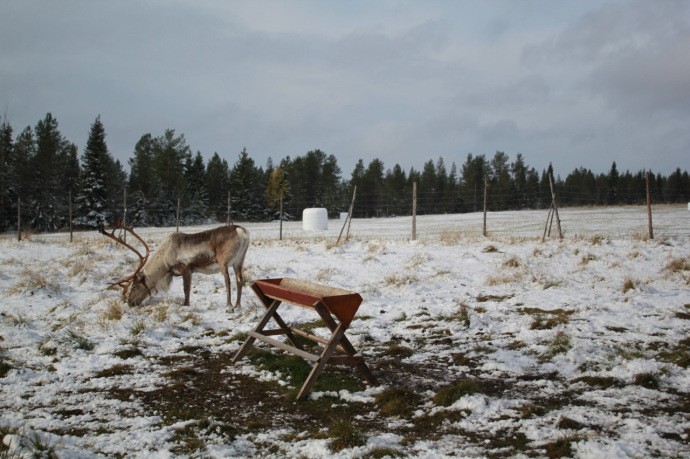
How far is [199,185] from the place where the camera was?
5772 centimetres

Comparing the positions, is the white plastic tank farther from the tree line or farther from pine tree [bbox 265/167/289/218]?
pine tree [bbox 265/167/289/218]

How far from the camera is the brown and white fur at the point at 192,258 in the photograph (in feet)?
29.9

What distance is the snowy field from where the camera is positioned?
12.1 ft

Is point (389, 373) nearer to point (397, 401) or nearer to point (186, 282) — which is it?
point (397, 401)

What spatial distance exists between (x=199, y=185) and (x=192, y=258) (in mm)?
51013

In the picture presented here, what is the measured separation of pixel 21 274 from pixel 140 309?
5135 mm

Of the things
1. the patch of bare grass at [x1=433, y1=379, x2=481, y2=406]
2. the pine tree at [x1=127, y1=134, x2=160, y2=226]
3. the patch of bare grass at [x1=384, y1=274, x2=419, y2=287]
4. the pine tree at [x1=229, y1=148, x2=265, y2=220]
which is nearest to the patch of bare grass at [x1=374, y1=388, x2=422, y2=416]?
the patch of bare grass at [x1=433, y1=379, x2=481, y2=406]

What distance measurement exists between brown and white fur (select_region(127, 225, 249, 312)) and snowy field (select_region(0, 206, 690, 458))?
1.42 ft

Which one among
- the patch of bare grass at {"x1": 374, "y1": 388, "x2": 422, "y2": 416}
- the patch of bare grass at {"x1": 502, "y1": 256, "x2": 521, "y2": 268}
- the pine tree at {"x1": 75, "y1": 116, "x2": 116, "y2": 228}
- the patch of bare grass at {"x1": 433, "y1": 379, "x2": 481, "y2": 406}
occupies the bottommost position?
the patch of bare grass at {"x1": 374, "y1": 388, "x2": 422, "y2": 416}

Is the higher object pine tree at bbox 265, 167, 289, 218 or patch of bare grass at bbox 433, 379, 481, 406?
pine tree at bbox 265, 167, 289, 218

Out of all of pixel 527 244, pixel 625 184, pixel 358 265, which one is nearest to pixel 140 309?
pixel 358 265

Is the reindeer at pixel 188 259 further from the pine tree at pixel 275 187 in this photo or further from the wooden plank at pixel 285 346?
the pine tree at pixel 275 187

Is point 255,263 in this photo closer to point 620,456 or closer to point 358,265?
point 358,265

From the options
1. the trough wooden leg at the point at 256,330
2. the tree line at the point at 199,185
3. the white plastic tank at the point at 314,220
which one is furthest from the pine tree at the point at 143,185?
the trough wooden leg at the point at 256,330
